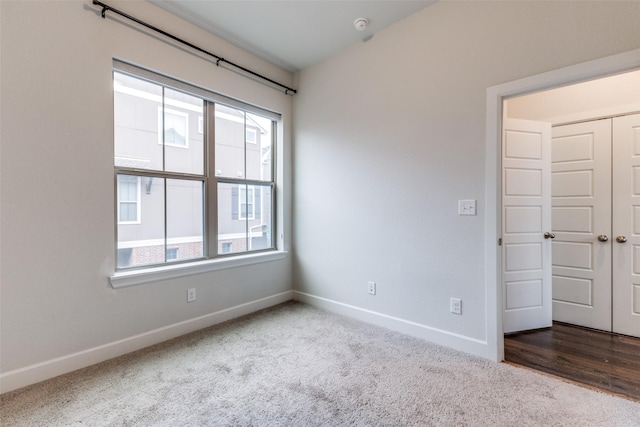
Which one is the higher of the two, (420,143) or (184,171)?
(420,143)

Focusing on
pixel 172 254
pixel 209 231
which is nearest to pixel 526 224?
pixel 209 231

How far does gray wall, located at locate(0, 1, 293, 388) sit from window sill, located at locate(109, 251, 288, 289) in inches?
2.5

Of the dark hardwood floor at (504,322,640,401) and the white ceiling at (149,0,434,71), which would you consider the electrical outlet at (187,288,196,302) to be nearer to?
the white ceiling at (149,0,434,71)

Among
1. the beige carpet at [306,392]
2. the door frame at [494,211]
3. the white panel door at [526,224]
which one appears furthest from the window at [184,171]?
the white panel door at [526,224]

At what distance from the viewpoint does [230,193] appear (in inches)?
121

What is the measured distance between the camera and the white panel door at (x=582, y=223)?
2.70 m

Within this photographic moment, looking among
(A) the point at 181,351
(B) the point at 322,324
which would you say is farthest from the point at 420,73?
(A) the point at 181,351

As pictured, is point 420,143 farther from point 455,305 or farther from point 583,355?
point 583,355

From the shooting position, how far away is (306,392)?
5.82ft

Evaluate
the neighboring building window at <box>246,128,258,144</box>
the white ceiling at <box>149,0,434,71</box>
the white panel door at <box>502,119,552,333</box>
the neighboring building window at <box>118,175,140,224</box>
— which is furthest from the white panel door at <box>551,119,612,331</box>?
the neighboring building window at <box>118,175,140,224</box>

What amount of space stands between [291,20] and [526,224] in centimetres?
294

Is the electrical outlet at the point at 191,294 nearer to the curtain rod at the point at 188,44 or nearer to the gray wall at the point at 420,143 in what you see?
the gray wall at the point at 420,143

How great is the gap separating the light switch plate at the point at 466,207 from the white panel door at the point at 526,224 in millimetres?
705

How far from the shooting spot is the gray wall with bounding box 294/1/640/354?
1959mm
